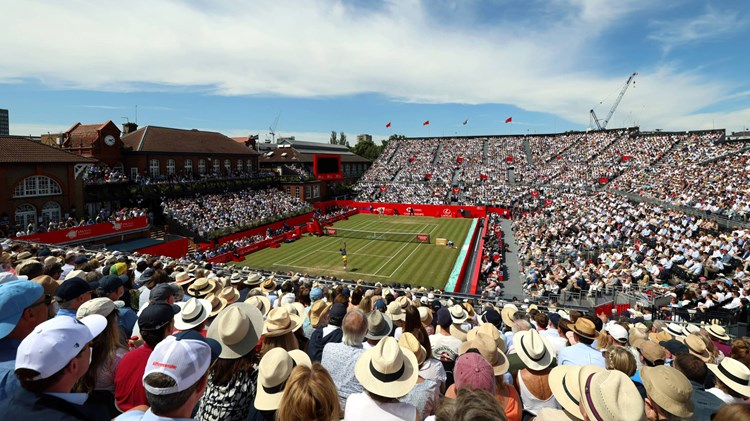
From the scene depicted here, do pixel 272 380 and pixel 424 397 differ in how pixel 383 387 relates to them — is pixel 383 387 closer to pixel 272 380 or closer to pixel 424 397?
pixel 424 397

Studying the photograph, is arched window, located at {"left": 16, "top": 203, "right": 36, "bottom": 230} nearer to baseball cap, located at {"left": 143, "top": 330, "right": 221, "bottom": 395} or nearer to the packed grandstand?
the packed grandstand

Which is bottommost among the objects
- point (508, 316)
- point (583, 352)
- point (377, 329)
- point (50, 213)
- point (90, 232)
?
point (90, 232)

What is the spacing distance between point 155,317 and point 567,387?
4268 mm

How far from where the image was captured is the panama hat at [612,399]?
2.80 meters

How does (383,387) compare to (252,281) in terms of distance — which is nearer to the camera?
(383,387)

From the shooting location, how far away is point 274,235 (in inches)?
1441

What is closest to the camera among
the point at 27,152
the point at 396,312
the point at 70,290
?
the point at 70,290

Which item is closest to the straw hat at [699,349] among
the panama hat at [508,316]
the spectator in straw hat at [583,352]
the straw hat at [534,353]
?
the spectator in straw hat at [583,352]

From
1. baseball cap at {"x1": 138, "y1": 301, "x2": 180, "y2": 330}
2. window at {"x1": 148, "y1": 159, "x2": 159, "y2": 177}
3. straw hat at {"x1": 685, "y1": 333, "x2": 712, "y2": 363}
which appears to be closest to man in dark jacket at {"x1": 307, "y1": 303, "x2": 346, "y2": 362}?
baseball cap at {"x1": 138, "y1": 301, "x2": 180, "y2": 330}

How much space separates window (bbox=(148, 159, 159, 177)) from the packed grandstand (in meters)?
27.1

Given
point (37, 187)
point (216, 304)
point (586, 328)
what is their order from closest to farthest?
point (586, 328)
point (216, 304)
point (37, 187)

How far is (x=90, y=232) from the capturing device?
25.5 m

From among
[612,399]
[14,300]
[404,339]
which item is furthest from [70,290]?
[612,399]

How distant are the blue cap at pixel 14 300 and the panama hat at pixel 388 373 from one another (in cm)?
349
